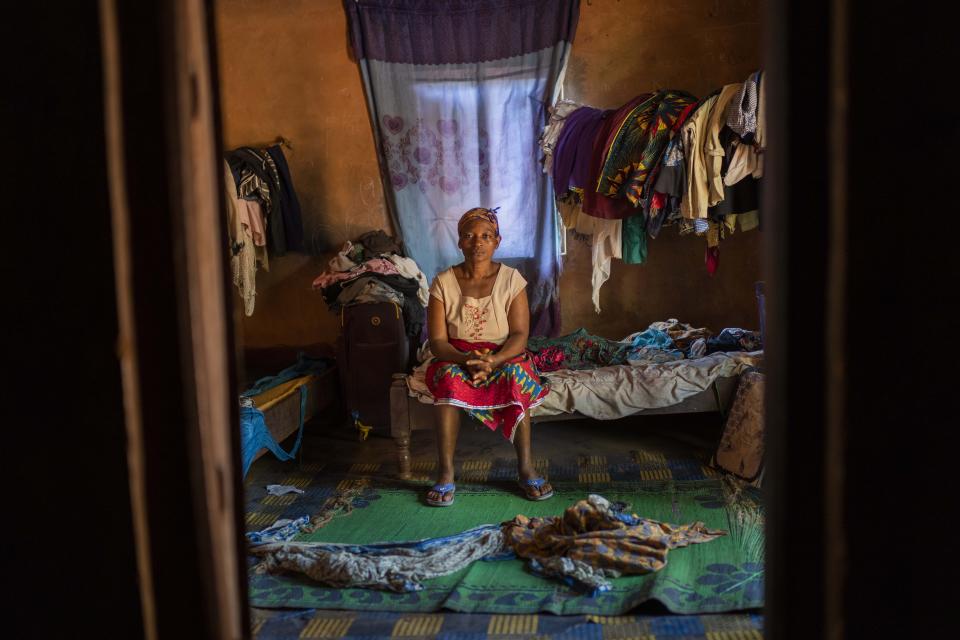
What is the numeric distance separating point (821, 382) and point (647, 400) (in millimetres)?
2742

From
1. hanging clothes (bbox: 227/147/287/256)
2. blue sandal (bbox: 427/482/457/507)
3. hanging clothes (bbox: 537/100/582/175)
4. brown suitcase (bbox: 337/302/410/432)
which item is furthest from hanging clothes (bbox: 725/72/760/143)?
hanging clothes (bbox: 227/147/287/256)

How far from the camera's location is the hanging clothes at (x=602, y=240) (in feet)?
14.9

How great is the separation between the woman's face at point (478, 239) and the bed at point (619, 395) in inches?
28.5

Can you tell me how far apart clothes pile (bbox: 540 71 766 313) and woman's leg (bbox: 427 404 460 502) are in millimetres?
1485

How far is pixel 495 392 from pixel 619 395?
73cm

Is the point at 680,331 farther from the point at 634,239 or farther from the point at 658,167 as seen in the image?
the point at 658,167

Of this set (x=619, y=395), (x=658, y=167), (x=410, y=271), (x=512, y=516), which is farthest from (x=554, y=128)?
(x=512, y=516)

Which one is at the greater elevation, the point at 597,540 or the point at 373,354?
the point at 373,354

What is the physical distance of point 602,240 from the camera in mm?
4613

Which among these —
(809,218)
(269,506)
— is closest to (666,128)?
(269,506)

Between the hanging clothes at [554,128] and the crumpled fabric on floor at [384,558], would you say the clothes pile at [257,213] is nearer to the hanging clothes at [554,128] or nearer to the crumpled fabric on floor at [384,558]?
the hanging clothes at [554,128]

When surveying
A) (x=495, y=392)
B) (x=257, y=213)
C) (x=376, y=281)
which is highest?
(x=257, y=213)

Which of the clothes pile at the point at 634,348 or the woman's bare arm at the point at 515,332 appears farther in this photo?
the clothes pile at the point at 634,348

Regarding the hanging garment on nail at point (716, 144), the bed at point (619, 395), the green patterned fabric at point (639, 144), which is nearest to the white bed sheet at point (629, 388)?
A: the bed at point (619, 395)
